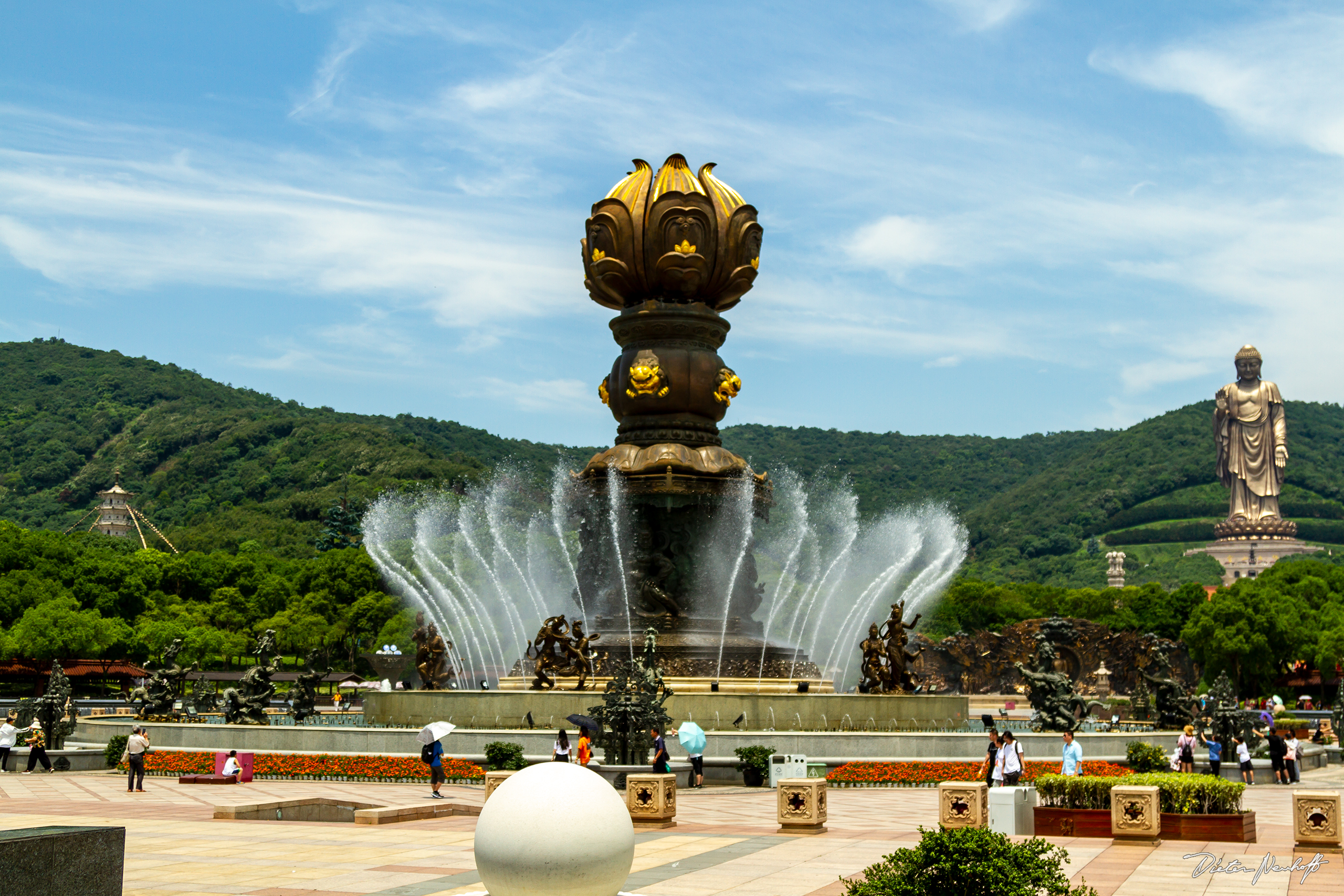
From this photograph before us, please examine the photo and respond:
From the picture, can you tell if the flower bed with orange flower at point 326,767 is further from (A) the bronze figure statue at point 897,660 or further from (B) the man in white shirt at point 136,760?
(A) the bronze figure statue at point 897,660

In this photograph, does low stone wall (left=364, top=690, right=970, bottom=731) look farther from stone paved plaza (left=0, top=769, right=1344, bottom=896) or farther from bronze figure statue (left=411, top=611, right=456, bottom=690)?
stone paved plaza (left=0, top=769, right=1344, bottom=896)

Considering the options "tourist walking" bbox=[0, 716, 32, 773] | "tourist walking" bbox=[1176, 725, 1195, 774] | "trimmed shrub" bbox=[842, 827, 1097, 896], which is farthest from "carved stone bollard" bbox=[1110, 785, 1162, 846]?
"tourist walking" bbox=[0, 716, 32, 773]

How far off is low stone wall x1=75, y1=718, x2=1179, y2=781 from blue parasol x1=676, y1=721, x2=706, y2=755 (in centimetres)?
61

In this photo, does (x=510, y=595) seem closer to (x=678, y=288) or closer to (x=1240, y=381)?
(x=678, y=288)

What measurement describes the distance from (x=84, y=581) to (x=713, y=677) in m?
58.0

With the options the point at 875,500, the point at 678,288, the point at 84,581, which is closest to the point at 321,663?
the point at 84,581

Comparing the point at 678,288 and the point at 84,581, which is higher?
the point at 678,288

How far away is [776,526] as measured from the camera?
4500cm

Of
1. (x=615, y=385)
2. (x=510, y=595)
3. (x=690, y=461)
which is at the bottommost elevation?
(x=510, y=595)

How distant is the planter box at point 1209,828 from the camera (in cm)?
1658

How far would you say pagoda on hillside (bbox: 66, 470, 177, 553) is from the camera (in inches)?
5172

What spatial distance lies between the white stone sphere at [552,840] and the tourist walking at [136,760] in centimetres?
1622

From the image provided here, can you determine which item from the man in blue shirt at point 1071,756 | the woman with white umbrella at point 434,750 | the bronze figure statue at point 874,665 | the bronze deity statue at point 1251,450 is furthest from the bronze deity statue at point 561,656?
the bronze deity statue at point 1251,450

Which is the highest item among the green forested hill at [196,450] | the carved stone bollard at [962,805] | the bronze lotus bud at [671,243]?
the green forested hill at [196,450]
